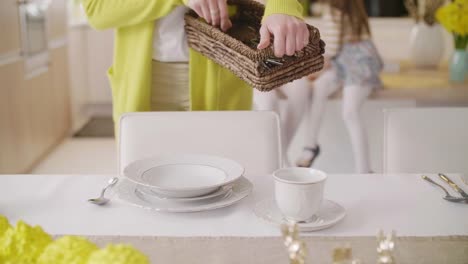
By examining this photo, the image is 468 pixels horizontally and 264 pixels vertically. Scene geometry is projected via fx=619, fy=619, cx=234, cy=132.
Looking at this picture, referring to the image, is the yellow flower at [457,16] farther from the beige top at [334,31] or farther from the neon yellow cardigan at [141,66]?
the neon yellow cardigan at [141,66]

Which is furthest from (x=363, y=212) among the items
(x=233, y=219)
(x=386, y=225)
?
(x=233, y=219)

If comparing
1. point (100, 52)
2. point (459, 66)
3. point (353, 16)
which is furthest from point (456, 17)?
point (100, 52)

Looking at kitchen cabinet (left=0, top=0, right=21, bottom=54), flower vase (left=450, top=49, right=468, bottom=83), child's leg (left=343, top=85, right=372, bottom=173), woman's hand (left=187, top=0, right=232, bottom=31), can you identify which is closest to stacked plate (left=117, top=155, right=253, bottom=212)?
woman's hand (left=187, top=0, right=232, bottom=31)

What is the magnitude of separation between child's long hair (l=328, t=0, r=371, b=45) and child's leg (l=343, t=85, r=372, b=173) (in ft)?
0.88

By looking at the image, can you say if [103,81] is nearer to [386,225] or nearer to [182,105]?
[182,105]

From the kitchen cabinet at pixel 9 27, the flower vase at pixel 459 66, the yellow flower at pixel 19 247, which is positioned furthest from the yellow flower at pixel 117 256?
the kitchen cabinet at pixel 9 27

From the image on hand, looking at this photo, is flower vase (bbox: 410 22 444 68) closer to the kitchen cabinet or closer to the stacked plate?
the kitchen cabinet

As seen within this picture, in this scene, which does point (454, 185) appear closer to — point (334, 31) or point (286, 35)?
point (286, 35)

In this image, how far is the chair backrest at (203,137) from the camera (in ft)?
4.86

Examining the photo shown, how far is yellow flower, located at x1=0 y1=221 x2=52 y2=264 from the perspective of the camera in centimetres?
58

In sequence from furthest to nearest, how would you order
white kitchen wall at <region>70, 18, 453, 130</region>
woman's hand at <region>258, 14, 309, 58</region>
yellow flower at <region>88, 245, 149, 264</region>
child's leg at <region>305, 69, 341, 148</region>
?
white kitchen wall at <region>70, 18, 453, 130</region>, child's leg at <region>305, 69, 341, 148</region>, woman's hand at <region>258, 14, 309, 58</region>, yellow flower at <region>88, 245, 149, 264</region>

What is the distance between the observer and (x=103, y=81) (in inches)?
206

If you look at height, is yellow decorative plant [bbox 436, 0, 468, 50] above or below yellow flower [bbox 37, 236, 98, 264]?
above

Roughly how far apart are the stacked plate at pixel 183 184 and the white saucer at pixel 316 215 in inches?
2.0
